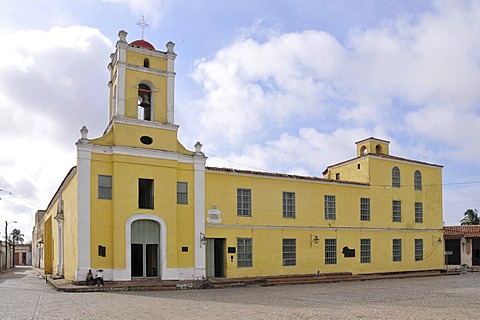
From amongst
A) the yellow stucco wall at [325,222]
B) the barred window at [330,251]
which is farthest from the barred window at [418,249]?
the barred window at [330,251]

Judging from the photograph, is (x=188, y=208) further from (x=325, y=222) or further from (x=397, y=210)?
(x=397, y=210)

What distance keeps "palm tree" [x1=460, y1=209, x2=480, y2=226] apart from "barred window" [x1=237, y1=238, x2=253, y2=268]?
48.8 metres

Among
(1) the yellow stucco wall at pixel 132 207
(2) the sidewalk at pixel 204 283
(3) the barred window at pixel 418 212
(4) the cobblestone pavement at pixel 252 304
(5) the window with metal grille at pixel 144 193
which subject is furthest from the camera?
(3) the barred window at pixel 418 212

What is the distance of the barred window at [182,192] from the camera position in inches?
926

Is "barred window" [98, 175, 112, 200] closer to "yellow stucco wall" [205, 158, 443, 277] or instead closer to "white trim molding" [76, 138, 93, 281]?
"white trim molding" [76, 138, 93, 281]

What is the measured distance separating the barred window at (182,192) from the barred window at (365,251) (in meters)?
11.6

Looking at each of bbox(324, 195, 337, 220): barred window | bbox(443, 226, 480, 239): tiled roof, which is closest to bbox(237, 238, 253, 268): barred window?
bbox(324, 195, 337, 220): barred window

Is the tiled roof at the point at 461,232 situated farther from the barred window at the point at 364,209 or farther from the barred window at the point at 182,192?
the barred window at the point at 182,192

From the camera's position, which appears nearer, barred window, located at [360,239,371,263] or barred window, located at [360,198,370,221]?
barred window, located at [360,239,371,263]

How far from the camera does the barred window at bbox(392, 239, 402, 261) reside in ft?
101

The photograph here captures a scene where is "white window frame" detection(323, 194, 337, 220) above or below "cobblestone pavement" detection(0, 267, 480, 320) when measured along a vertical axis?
above

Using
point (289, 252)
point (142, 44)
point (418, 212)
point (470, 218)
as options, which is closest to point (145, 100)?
point (142, 44)

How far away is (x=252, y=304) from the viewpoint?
15.4 metres

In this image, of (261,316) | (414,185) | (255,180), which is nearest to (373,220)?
(414,185)
